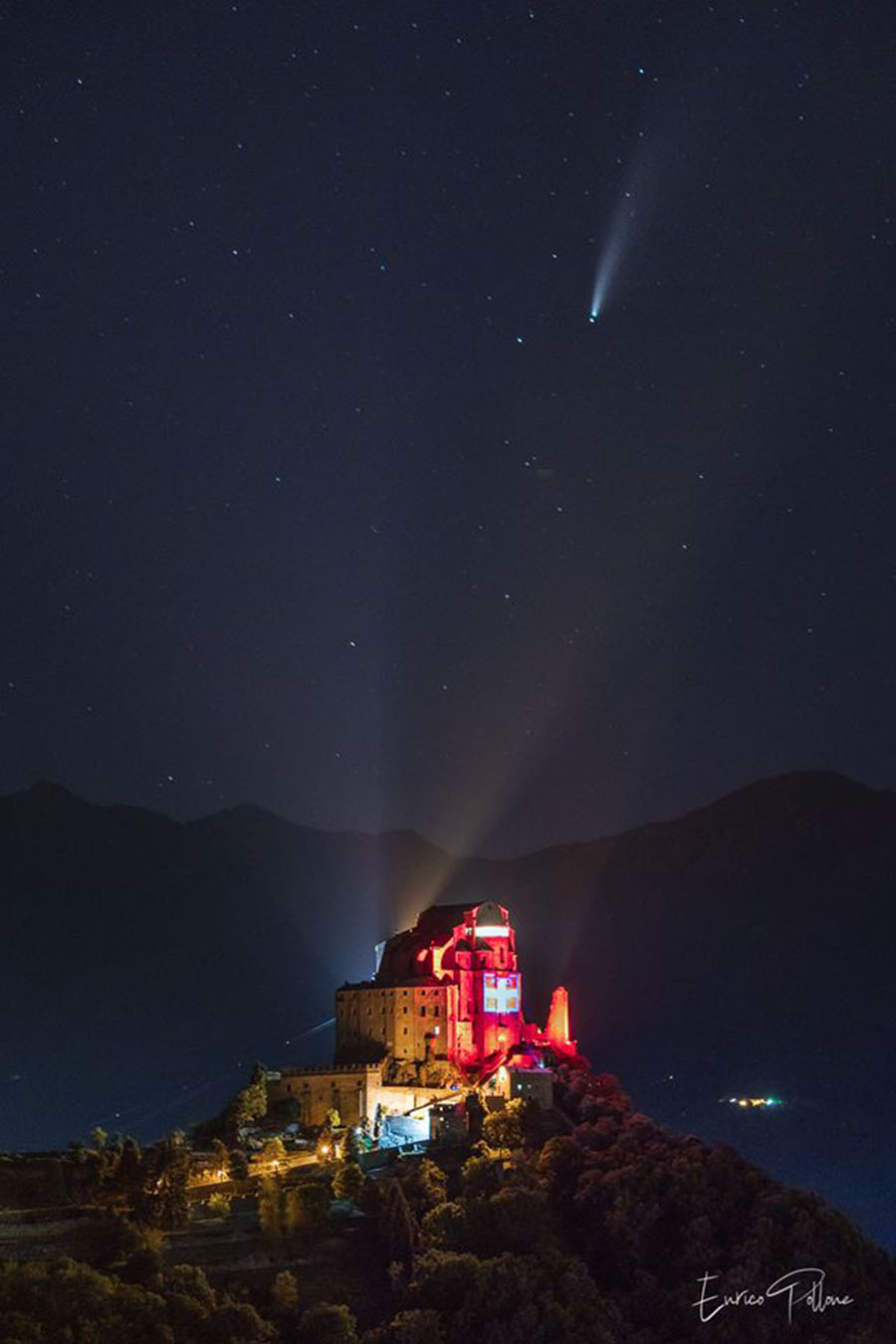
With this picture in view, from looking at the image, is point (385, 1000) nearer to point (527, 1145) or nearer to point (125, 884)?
point (527, 1145)

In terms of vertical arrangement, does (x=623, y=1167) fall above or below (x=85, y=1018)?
below

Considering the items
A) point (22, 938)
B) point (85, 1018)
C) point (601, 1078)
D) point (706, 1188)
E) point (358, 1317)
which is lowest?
point (358, 1317)

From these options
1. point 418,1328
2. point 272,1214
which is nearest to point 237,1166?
point 272,1214

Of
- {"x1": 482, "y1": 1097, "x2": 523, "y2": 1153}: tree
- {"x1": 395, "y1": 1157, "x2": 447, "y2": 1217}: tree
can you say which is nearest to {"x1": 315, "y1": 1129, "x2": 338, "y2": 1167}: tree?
{"x1": 395, "y1": 1157, "x2": 447, "y2": 1217}: tree

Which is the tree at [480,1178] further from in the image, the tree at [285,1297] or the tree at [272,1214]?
the tree at [285,1297]

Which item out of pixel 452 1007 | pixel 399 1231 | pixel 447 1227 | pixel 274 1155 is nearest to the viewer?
pixel 399 1231

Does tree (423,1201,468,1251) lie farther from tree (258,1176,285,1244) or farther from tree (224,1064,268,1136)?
tree (224,1064,268,1136)

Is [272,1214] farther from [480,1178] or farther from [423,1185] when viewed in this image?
[480,1178]

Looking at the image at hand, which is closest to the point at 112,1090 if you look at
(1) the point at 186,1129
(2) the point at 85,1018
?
(2) the point at 85,1018
